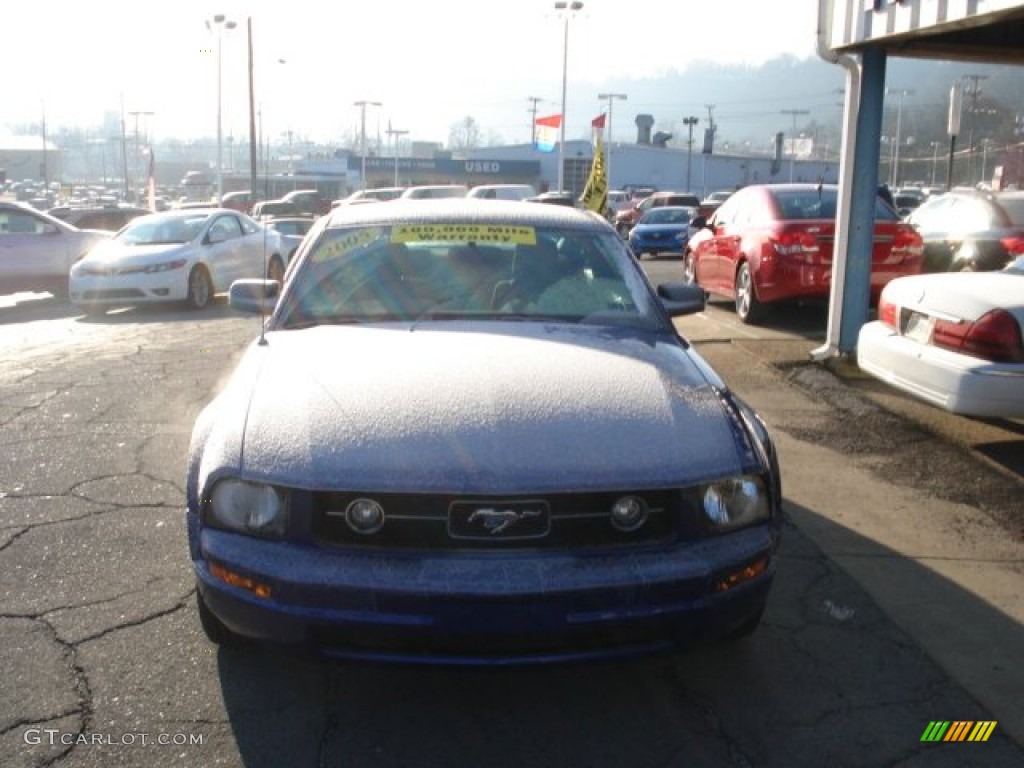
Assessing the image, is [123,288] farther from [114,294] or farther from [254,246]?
[254,246]

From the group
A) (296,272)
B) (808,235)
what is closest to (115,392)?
(296,272)

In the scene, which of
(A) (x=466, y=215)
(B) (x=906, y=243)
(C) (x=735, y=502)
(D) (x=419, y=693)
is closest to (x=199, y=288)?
(B) (x=906, y=243)

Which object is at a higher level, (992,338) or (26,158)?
(26,158)

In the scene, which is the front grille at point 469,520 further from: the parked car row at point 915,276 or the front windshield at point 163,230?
the front windshield at point 163,230

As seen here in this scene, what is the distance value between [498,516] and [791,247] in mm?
8357

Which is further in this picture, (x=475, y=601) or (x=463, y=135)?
(x=463, y=135)

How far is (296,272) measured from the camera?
4.61 metres

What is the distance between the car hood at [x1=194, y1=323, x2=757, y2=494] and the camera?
3021 mm

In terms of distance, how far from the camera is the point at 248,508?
3129 mm

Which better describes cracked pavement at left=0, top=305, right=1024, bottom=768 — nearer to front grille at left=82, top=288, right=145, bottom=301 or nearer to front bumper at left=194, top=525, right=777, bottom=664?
front bumper at left=194, top=525, right=777, bottom=664

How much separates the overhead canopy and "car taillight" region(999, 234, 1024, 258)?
2.88 metres

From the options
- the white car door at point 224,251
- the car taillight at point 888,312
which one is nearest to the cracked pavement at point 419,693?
the car taillight at point 888,312

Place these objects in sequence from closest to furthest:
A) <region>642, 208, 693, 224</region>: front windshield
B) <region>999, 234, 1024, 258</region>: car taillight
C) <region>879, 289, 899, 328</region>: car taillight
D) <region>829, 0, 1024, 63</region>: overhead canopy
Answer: <region>879, 289, 899, 328</region>: car taillight → <region>829, 0, 1024, 63</region>: overhead canopy → <region>999, 234, 1024, 258</region>: car taillight → <region>642, 208, 693, 224</region>: front windshield

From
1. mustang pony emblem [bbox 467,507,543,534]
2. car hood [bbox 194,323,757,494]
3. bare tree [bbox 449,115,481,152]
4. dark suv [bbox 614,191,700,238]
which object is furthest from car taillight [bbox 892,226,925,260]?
bare tree [bbox 449,115,481,152]
